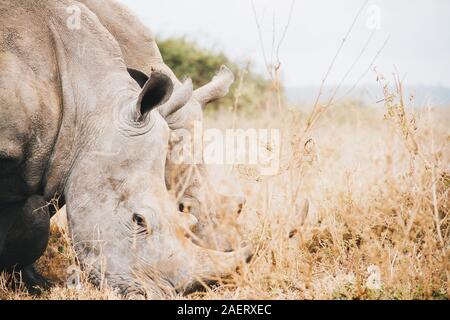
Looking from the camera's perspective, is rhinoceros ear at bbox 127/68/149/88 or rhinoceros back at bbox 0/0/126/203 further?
rhinoceros ear at bbox 127/68/149/88

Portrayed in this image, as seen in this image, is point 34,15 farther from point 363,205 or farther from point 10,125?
point 363,205

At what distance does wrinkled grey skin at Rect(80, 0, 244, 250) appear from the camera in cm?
514

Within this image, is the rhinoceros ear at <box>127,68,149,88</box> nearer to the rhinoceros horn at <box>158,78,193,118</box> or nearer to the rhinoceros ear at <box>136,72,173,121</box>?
the rhinoceros horn at <box>158,78,193,118</box>

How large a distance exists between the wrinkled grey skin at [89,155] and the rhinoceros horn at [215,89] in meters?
0.79

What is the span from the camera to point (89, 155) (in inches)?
187

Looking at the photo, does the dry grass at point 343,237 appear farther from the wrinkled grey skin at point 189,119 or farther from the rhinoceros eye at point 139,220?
the rhinoceros eye at point 139,220

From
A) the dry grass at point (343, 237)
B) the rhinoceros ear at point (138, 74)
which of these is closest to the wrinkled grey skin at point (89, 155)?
the dry grass at point (343, 237)

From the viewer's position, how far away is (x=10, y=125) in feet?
14.8

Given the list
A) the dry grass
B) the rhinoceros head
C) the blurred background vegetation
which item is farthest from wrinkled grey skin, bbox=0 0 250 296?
the blurred background vegetation

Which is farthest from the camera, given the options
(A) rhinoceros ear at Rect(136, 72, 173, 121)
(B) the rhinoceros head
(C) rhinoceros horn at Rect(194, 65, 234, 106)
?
(C) rhinoceros horn at Rect(194, 65, 234, 106)

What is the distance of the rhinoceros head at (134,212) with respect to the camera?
14.3ft

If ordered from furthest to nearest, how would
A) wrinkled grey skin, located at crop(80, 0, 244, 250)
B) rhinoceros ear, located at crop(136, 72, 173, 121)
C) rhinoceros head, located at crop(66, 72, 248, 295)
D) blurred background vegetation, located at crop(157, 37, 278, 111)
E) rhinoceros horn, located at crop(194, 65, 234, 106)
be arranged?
1. blurred background vegetation, located at crop(157, 37, 278, 111)
2. rhinoceros horn, located at crop(194, 65, 234, 106)
3. wrinkled grey skin, located at crop(80, 0, 244, 250)
4. rhinoceros ear, located at crop(136, 72, 173, 121)
5. rhinoceros head, located at crop(66, 72, 248, 295)
